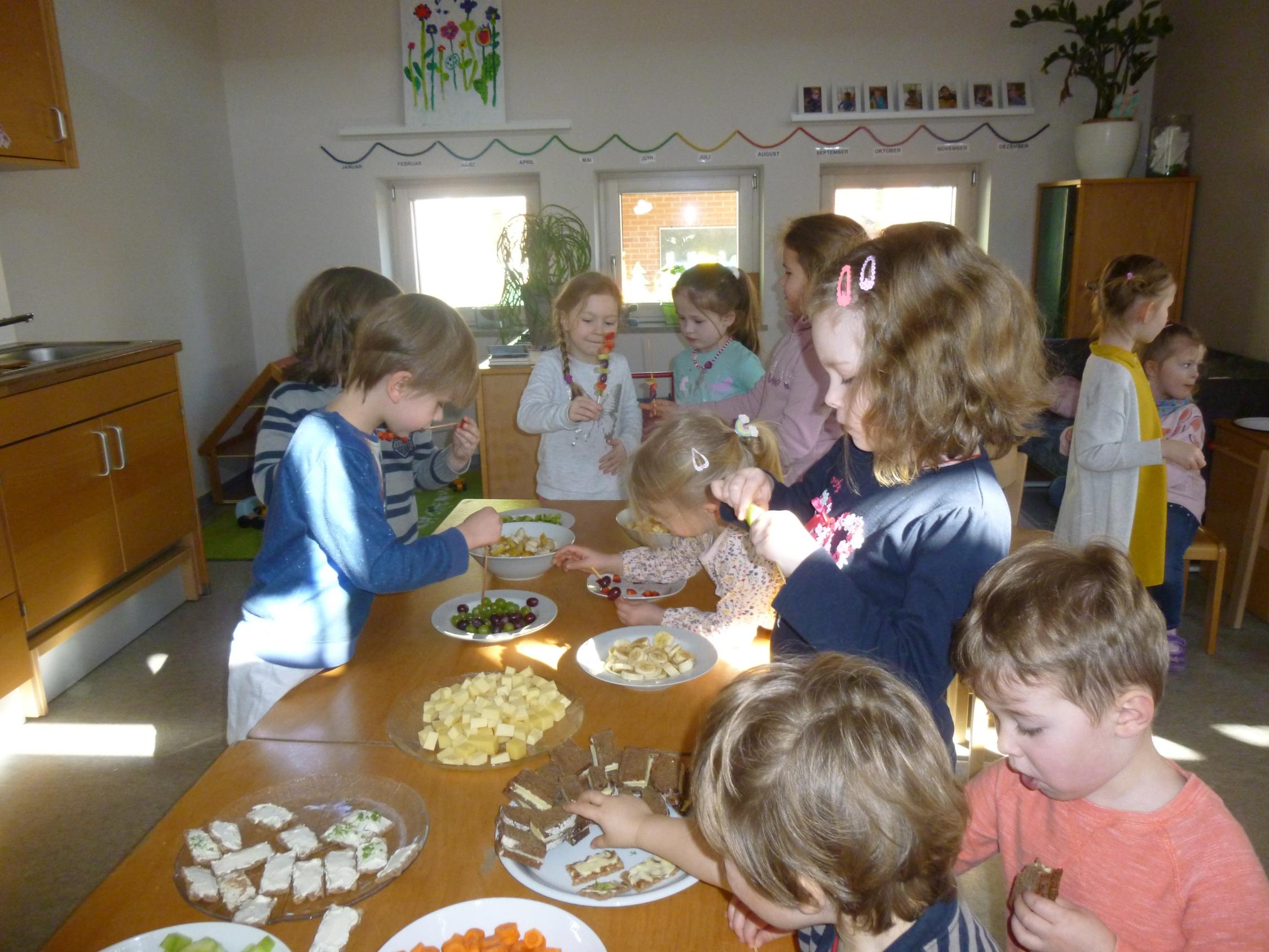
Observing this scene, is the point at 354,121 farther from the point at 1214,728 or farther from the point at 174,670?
the point at 1214,728

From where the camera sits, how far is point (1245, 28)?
429 centimetres

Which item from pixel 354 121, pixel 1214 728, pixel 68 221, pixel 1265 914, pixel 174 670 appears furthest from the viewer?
pixel 354 121

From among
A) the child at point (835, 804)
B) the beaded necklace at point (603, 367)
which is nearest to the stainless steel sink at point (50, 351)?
the beaded necklace at point (603, 367)

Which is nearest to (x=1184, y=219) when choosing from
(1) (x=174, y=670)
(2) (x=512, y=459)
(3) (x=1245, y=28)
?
(3) (x=1245, y=28)

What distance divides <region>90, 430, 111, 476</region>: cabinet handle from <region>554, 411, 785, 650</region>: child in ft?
7.68

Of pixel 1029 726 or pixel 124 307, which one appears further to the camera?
pixel 124 307

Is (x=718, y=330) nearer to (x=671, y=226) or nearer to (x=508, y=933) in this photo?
(x=508, y=933)

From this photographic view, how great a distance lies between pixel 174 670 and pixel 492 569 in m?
1.95

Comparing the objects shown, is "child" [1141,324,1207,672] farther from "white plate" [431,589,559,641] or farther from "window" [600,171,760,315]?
"window" [600,171,760,315]

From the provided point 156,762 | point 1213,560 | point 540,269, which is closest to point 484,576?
point 156,762

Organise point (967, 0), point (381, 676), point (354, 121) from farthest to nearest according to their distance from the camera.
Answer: point (354, 121) → point (967, 0) → point (381, 676)

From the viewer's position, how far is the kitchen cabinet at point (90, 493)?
111 inches

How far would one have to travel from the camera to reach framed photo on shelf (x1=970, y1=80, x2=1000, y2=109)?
5.16 metres

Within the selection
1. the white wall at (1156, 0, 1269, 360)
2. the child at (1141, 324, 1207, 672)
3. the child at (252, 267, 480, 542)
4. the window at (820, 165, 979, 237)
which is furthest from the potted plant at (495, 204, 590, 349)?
the white wall at (1156, 0, 1269, 360)
